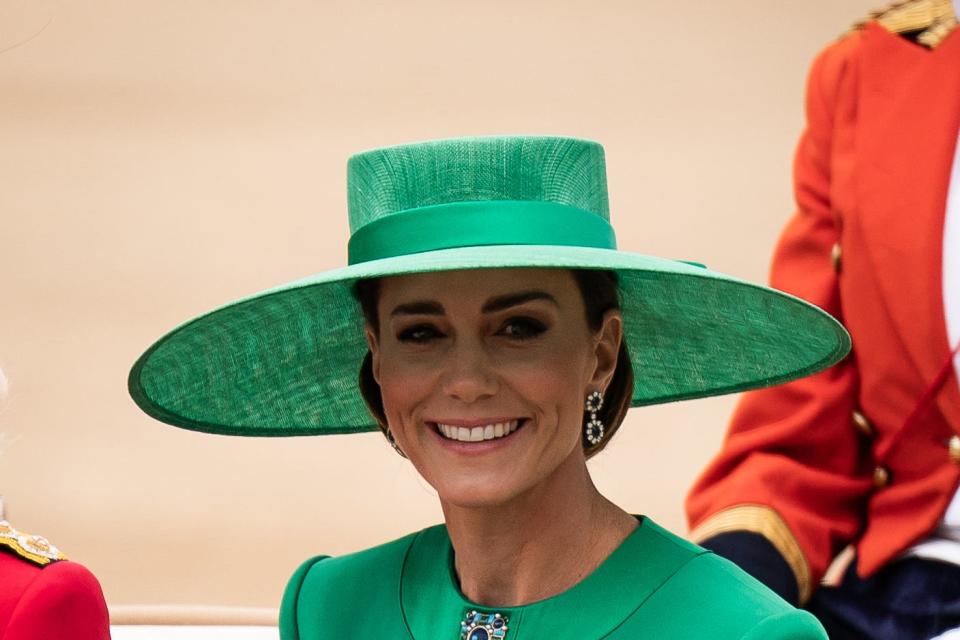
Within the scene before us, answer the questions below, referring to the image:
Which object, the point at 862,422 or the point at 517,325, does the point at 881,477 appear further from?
the point at 517,325

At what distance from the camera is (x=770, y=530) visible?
2.32 meters

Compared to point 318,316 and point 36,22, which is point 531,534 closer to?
point 318,316

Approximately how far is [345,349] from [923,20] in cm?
101

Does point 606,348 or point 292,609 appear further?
point 292,609

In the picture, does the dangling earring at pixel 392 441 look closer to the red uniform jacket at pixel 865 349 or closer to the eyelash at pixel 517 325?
the eyelash at pixel 517 325

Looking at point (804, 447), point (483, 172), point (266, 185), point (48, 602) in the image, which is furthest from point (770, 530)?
point (266, 185)

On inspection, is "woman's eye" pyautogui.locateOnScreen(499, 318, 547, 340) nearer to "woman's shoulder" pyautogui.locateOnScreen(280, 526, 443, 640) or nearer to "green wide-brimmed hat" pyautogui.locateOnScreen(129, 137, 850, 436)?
"green wide-brimmed hat" pyautogui.locateOnScreen(129, 137, 850, 436)

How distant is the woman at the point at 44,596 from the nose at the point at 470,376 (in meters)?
0.43

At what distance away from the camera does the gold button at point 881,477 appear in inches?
94.0

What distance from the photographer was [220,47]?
11.3ft

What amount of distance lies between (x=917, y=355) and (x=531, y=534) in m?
0.83

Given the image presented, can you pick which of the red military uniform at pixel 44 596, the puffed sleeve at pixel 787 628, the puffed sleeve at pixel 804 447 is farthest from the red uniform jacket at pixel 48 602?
the puffed sleeve at pixel 804 447

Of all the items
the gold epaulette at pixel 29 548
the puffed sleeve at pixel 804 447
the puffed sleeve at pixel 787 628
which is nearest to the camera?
the puffed sleeve at pixel 787 628

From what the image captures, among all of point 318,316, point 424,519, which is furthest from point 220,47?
point 318,316
